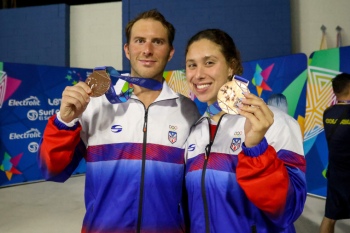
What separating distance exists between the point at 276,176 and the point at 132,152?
0.63 metres

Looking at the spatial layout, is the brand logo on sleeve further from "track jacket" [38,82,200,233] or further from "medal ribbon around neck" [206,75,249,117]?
"medal ribbon around neck" [206,75,249,117]

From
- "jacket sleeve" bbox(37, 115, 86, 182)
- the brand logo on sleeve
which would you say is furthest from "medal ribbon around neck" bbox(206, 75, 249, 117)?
"jacket sleeve" bbox(37, 115, 86, 182)

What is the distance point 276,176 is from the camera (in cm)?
102

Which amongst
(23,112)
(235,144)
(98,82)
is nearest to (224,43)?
(235,144)

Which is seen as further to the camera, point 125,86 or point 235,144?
point 125,86

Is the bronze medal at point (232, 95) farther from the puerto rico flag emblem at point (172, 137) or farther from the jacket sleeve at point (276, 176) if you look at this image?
the puerto rico flag emblem at point (172, 137)

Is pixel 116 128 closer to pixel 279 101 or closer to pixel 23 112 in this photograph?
pixel 279 101

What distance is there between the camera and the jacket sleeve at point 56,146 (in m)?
1.24

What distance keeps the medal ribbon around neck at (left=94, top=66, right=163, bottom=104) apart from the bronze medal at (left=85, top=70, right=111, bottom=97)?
38 mm

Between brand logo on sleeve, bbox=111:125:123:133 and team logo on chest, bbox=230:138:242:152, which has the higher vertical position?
brand logo on sleeve, bbox=111:125:123:133

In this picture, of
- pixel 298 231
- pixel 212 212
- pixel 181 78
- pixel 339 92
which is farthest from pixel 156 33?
pixel 181 78

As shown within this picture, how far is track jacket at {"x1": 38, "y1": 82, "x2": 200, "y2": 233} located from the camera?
135cm

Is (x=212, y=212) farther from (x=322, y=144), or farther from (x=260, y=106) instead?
(x=322, y=144)

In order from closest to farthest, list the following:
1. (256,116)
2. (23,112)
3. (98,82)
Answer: (256,116) < (98,82) < (23,112)
